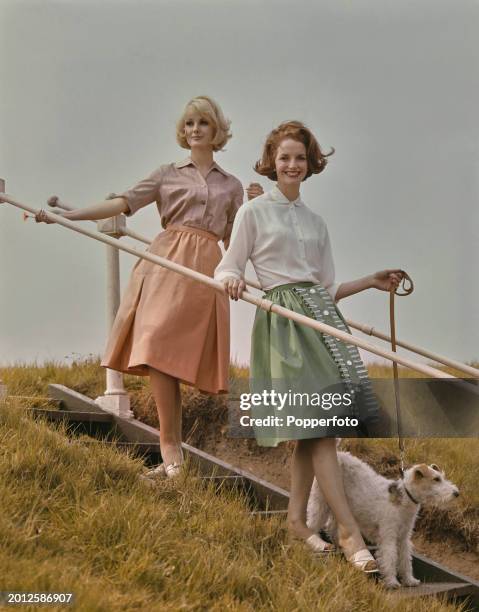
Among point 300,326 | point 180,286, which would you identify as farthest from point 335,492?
point 180,286

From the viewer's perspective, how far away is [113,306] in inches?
219

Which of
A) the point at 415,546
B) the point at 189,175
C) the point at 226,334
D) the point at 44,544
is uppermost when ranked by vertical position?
the point at 189,175

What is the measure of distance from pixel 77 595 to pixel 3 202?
233cm

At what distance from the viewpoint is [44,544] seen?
3133 mm

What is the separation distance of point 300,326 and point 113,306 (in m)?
2.11

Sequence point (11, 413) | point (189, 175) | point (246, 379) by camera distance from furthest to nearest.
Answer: point (246, 379) → point (189, 175) → point (11, 413)

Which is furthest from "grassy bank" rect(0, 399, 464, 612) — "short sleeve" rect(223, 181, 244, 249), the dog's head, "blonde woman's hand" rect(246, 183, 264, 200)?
"blonde woman's hand" rect(246, 183, 264, 200)

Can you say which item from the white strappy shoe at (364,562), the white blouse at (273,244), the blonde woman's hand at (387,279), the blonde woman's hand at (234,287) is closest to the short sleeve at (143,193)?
the white blouse at (273,244)

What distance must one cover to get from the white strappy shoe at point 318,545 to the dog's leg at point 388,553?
0.64ft

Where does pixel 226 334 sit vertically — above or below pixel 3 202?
below

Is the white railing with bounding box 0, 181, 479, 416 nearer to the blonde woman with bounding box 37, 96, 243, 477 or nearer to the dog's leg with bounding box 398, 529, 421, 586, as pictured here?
the blonde woman with bounding box 37, 96, 243, 477

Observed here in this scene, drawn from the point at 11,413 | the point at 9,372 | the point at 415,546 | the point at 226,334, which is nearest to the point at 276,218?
the point at 226,334

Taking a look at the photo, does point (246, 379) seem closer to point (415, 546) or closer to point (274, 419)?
point (415, 546)

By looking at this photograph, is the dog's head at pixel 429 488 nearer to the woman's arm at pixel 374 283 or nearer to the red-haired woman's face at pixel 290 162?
the woman's arm at pixel 374 283
